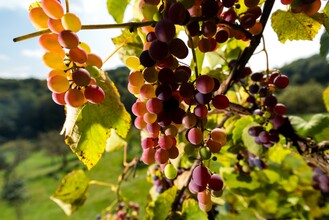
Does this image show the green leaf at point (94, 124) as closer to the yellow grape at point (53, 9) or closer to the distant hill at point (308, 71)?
the yellow grape at point (53, 9)

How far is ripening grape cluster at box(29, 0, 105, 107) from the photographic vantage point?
0.38 meters

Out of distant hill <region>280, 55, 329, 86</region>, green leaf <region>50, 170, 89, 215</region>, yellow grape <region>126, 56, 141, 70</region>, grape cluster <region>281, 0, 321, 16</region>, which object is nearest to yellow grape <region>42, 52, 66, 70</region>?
yellow grape <region>126, 56, 141, 70</region>

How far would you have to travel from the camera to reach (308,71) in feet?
97.7

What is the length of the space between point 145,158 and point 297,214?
113cm

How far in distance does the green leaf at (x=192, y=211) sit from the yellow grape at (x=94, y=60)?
14.7 inches

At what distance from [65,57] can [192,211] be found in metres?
0.42

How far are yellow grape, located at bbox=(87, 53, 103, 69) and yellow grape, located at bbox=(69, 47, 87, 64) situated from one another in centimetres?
3

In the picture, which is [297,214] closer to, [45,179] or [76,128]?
[76,128]

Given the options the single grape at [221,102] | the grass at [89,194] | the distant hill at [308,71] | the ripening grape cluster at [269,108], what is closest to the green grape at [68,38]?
the single grape at [221,102]

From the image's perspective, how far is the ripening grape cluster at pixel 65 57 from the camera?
1.26ft

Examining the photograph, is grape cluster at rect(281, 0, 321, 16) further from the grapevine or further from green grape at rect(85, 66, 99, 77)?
green grape at rect(85, 66, 99, 77)

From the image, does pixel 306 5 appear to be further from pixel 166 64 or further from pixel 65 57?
pixel 65 57

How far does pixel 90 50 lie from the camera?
461 mm

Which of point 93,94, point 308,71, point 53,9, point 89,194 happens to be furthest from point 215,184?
point 308,71
